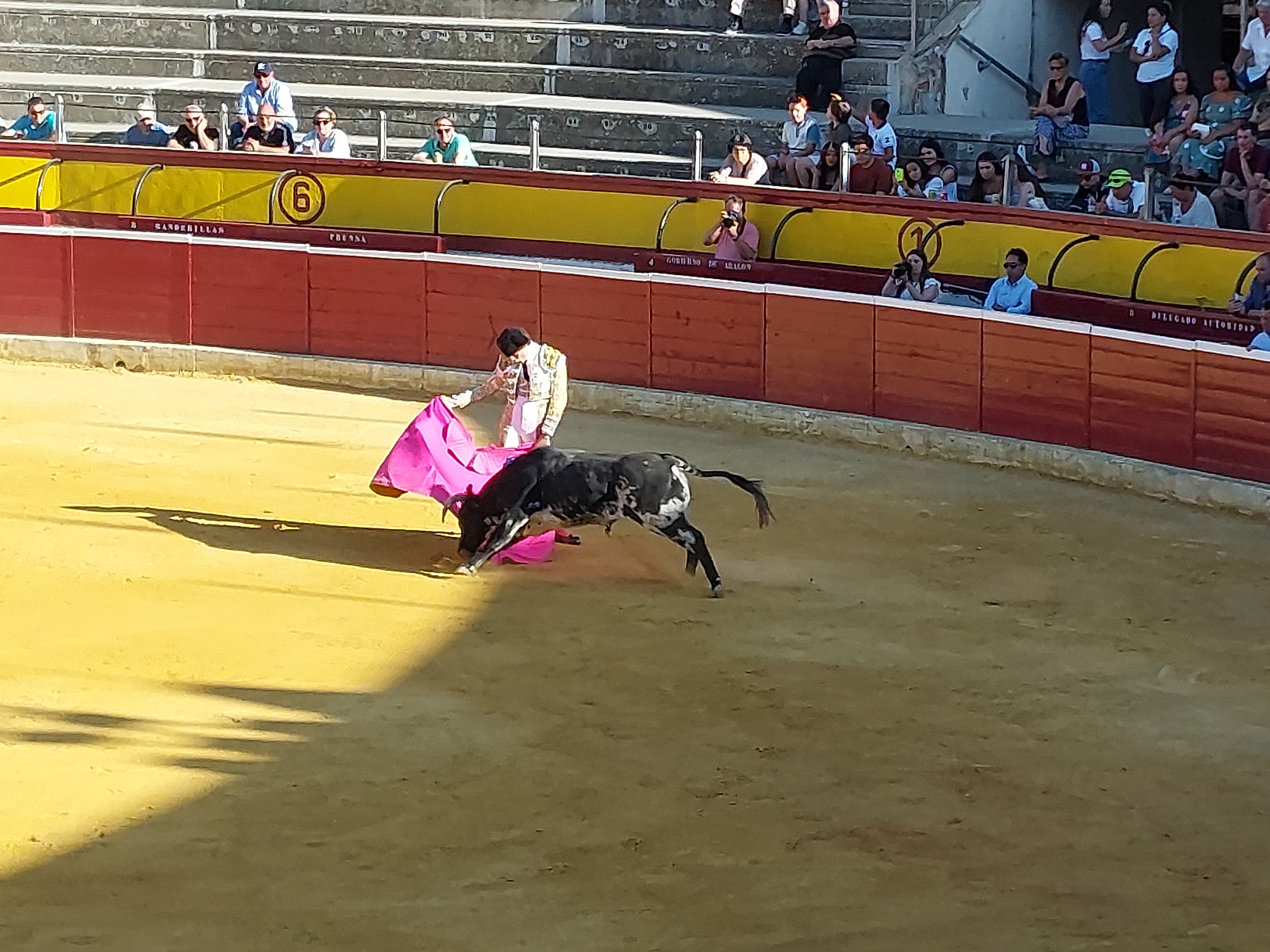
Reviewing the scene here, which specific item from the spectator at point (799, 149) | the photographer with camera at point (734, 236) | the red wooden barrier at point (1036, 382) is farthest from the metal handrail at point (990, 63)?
the red wooden barrier at point (1036, 382)

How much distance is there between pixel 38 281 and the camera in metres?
15.2

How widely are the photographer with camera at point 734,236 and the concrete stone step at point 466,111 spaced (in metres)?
2.70

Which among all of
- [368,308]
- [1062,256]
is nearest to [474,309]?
[368,308]

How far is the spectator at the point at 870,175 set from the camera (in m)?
13.8

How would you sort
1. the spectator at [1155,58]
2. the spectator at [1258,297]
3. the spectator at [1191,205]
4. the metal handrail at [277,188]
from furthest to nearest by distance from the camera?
the metal handrail at [277,188] → the spectator at [1155,58] → the spectator at [1191,205] → the spectator at [1258,297]

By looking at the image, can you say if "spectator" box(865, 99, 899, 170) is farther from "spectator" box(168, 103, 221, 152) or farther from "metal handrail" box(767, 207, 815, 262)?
"spectator" box(168, 103, 221, 152)

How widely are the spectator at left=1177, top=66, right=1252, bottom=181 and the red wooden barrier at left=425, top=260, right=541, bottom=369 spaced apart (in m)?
4.36

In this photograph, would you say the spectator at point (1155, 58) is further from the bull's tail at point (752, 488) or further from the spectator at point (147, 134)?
the spectator at point (147, 134)

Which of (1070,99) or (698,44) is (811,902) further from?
(698,44)

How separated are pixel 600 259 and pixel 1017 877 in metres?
9.23

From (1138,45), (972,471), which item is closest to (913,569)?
(972,471)

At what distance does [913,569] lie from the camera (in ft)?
31.7

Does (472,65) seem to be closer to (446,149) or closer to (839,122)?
(446,149)

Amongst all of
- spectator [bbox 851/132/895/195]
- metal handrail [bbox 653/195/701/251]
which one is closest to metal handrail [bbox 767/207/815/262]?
spectator [bbox 851/132/895/195]
